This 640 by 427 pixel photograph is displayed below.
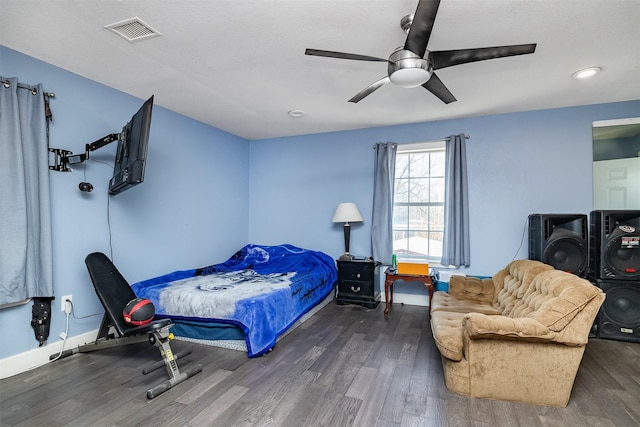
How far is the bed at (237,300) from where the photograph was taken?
2668 millimetres

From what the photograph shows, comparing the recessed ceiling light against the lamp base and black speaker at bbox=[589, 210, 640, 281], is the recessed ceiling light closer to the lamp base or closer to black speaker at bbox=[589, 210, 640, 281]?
black speaker at bbox=[589, 210, 640, 281]

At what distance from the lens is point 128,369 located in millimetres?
2404

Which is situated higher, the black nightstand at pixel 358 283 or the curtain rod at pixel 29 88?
the curtain rod at pixel 29 88

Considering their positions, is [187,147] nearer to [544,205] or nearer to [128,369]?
[128,369]

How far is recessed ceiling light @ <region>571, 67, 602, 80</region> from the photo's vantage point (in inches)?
105

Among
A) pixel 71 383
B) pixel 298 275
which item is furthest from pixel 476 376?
pixel 71 383

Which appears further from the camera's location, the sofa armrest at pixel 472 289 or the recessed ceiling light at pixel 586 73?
the sofa armrest at pixel 472 289

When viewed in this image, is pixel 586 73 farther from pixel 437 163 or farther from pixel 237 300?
pixel 237 300

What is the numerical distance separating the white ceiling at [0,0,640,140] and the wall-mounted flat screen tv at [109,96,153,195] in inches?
20.9

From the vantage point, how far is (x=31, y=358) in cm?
243

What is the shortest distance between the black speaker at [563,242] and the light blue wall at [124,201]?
400cm

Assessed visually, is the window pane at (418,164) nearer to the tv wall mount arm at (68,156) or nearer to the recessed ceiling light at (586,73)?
the recessed ceiling light at (586,73)

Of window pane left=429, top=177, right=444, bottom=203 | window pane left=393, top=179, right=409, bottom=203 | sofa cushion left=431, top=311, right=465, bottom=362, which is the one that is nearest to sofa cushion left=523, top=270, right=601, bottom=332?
sofa cushion left=431, top=311, right=465, bottom=362

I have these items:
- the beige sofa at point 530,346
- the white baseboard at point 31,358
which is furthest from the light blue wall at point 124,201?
the beige sofa at point 530,346
